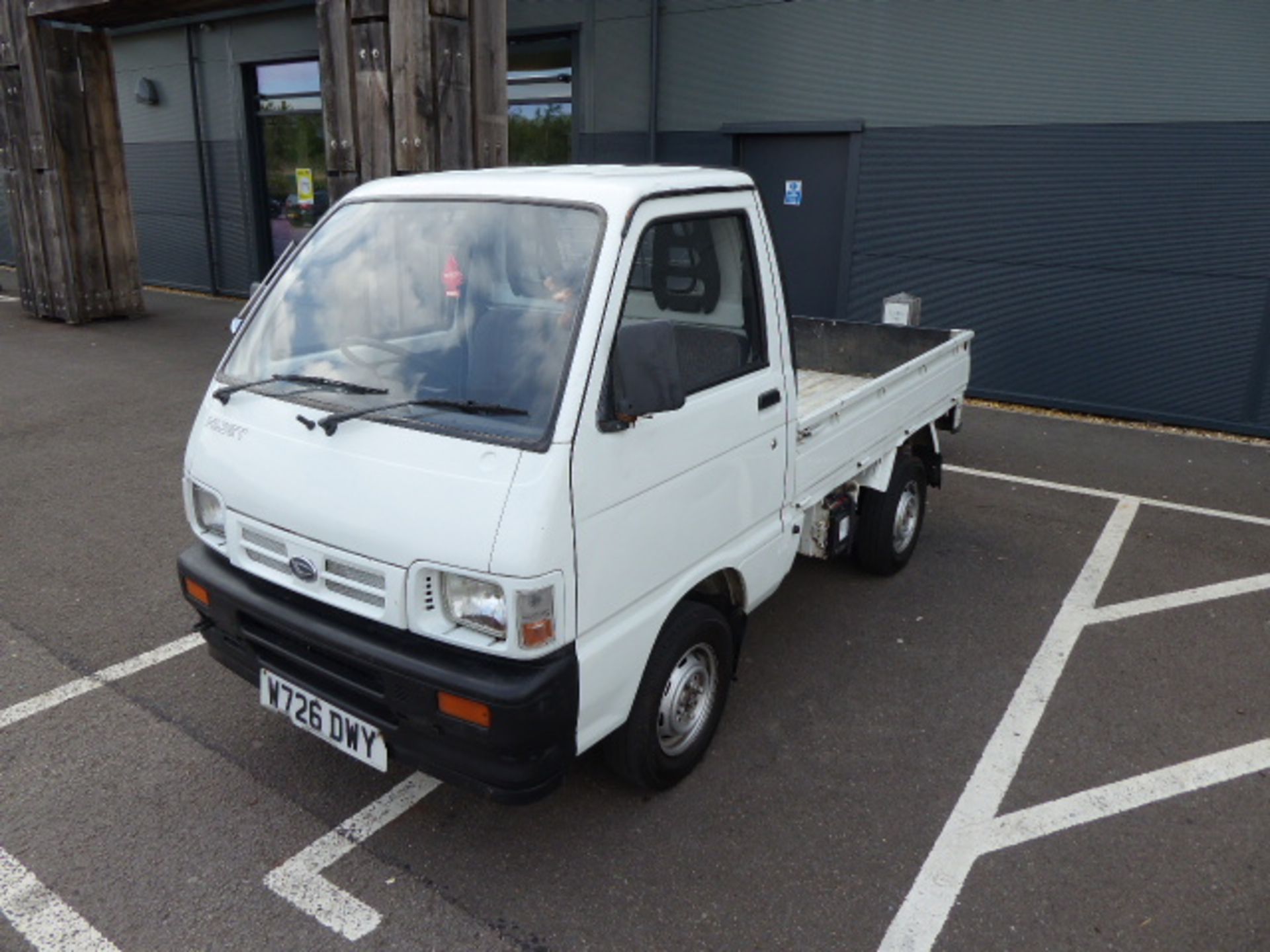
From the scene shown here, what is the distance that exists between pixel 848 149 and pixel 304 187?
Answer: 883cm

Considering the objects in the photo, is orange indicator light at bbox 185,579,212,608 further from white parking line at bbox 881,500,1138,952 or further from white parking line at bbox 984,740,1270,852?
white parking line at bbox 984,740,1270,852

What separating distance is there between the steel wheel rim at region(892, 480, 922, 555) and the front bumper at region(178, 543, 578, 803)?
9.88 feet

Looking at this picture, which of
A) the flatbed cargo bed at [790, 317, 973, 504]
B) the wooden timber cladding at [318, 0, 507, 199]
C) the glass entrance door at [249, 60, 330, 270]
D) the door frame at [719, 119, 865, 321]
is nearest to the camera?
the flatbed cargo bed at [790, 317, 973, 504]

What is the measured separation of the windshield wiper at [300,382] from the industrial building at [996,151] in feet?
24.4

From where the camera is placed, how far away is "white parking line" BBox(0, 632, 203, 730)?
12.7 ft

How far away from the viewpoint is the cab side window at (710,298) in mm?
3392

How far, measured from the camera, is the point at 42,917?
112 inches

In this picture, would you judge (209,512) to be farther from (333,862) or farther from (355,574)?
(333,862)

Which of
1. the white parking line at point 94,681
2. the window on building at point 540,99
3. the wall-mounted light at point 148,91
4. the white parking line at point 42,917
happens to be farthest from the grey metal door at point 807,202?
the wall-mounted light at point 148,91

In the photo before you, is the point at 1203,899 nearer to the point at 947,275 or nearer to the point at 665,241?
the point at 665,241

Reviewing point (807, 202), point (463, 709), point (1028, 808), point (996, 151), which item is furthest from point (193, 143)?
point (1028, 808)

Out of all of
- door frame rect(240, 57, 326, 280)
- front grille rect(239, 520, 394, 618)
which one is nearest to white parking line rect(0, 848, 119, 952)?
front grille rect(239, 520, 394, 618)

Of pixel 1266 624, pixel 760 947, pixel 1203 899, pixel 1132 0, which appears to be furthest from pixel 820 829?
pixel 1132 0

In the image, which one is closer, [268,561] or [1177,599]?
[268,561]
